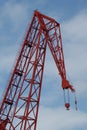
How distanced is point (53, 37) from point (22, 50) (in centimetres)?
389

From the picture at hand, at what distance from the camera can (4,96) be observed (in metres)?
51.0

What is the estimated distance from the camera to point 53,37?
52125 mm

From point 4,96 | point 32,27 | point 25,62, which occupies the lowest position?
point 4,96

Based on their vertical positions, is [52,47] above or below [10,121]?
above

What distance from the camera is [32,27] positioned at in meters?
52.4

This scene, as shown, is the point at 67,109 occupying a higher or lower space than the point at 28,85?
lower

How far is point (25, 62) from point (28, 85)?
10.2 feet

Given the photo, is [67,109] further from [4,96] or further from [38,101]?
[4,96]

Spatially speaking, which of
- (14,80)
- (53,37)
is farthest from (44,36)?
(14,80)

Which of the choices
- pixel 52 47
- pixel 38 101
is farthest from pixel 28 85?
pixel 52 47

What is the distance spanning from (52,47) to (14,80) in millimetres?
5790

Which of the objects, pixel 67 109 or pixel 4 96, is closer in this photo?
pixel 67 109

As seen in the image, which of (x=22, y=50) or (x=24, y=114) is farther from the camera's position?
(x=22, y=50)

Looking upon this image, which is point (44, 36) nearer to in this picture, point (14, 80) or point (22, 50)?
point (22, 50)
